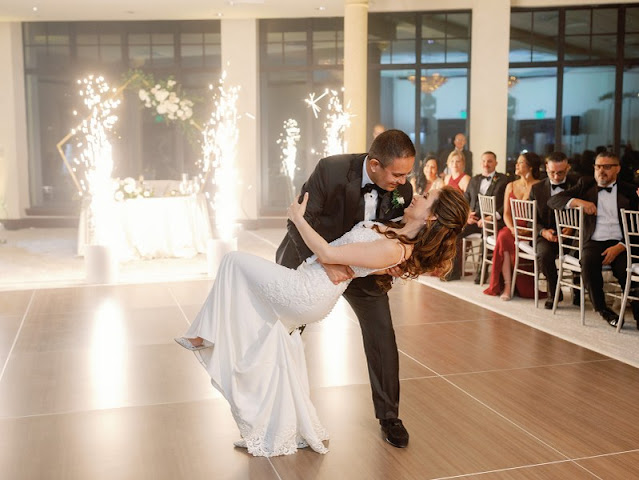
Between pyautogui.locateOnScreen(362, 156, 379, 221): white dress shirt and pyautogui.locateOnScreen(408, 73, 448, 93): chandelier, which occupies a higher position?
pyautogui.locateOnScreen(408, 73, 448, 93): chandelier

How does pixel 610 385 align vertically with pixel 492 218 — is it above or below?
below

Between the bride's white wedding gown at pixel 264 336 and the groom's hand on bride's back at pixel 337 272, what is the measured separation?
29 mm

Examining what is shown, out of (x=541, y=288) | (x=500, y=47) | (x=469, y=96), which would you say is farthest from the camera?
(x=469, y=96)

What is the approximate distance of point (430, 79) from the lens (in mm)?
14680

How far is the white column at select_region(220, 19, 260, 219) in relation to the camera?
14.3 m

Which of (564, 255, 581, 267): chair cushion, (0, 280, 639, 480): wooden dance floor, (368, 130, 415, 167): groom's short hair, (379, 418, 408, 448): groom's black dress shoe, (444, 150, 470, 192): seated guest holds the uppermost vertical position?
(368, 130, 415, 167): groom's short hair

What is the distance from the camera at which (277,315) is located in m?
3.55

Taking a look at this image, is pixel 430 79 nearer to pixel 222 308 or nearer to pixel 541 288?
pixel 541 288

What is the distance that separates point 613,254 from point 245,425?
13.0 ft

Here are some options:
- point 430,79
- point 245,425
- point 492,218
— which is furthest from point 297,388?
point 430,79

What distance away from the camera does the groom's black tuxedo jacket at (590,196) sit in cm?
643

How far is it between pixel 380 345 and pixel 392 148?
97 centimetres

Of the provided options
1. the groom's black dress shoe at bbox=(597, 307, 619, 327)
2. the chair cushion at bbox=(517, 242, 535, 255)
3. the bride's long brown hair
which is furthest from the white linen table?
the bride's long brown hair

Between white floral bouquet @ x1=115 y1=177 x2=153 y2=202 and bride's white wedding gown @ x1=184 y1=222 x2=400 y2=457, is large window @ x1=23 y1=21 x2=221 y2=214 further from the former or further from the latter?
bride's white wedding gown @ x1=184 y1=222 x2=400 y2=457
